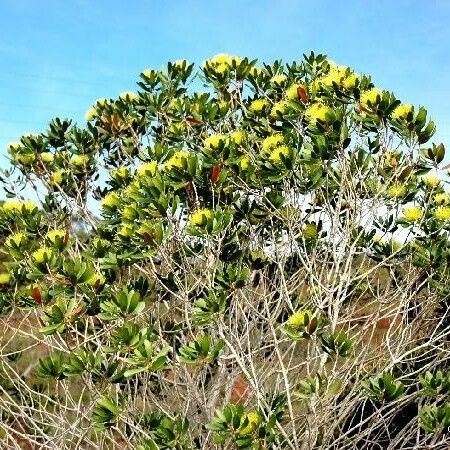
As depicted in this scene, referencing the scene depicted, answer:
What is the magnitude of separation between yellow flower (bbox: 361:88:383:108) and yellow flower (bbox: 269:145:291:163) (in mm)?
736

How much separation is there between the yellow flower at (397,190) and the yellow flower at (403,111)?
0.62 m

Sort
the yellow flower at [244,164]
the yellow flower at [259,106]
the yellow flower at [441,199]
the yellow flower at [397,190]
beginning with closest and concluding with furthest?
1. the yellow flower at [244,164]
2. the yellow flower at [397,190]
3. the yellow flower at [441,199]
4. the yellow flower at [259,106]

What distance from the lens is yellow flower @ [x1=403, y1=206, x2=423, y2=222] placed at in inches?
204

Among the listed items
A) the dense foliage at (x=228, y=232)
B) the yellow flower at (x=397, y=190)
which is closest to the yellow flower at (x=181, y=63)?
the dense foliage at (x=228, y=232)

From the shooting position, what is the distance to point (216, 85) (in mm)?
5996

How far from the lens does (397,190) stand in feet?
16.2

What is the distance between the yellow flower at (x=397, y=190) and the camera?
16.2 ft

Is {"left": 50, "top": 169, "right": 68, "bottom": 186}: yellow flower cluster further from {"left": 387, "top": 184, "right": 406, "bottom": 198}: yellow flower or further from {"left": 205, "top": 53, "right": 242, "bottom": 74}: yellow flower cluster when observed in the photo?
{"left": 387, "top": 184, "right": 406, "bottom": 198}: yellow flower

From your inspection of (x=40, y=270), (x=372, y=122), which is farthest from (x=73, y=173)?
(x=372, y=122)

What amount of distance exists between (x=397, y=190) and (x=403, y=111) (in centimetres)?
70

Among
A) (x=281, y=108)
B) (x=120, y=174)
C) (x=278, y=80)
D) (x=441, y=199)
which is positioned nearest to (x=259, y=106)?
(x=278, y=80)

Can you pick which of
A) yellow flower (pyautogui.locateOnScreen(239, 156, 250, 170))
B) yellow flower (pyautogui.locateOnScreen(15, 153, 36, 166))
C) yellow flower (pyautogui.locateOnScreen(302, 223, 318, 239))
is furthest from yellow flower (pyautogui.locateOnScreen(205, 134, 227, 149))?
yellow flower (pyautogui.locateOnScreen(15, 153, 36, 166))

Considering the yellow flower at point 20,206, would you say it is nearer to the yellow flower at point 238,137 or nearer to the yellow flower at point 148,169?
the yellow flower at point 148,169

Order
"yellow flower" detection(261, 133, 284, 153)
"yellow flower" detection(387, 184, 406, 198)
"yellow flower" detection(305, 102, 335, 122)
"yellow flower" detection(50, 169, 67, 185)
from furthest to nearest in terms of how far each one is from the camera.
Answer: "yellow flower" detection(50, 169, 67, 185)
"yellow flower" detection(387, 184, 406, 198)
"yellow flower" detection(261, 133, 284, 153)
"yellow flower" detection(305, 102, 335, 122)
